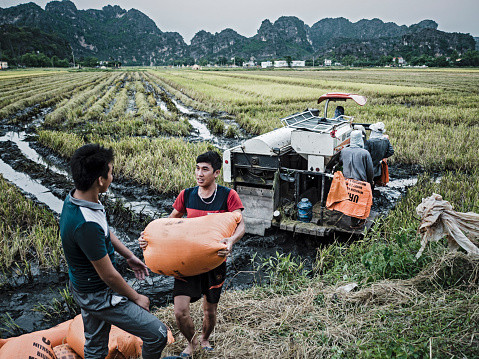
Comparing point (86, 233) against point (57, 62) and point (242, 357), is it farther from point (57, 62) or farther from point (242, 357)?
point (57, 62)

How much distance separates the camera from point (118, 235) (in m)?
5.00

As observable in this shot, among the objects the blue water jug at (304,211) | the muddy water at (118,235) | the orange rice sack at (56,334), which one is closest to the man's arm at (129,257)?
the orange rice sack at (56,334)

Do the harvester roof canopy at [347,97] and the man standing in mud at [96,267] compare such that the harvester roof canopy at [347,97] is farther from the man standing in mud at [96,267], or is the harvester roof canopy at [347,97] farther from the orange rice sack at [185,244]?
the man standing in mud at [96,267]

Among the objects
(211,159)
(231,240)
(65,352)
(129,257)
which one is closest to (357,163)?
(211,159)

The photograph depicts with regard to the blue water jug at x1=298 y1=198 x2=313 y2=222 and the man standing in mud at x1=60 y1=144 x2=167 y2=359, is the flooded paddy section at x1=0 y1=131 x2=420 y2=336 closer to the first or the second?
the blue water jug at x1=298 y1=198 x2=313 y2=222

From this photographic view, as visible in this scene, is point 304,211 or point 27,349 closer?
point 27,349

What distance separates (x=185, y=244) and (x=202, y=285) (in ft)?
1.53

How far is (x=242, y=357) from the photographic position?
7.43 ft

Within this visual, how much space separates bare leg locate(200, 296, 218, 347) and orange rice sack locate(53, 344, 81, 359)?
84 cm

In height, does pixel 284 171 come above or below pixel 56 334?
above

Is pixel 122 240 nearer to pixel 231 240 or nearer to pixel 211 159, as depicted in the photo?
pixel 211 159

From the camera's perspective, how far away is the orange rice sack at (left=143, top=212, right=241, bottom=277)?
6.59 ft

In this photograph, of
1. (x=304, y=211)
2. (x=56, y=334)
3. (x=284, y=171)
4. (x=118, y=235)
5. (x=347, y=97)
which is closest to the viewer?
(x=56, y=334)

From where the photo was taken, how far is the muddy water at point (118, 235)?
11.7 ft
